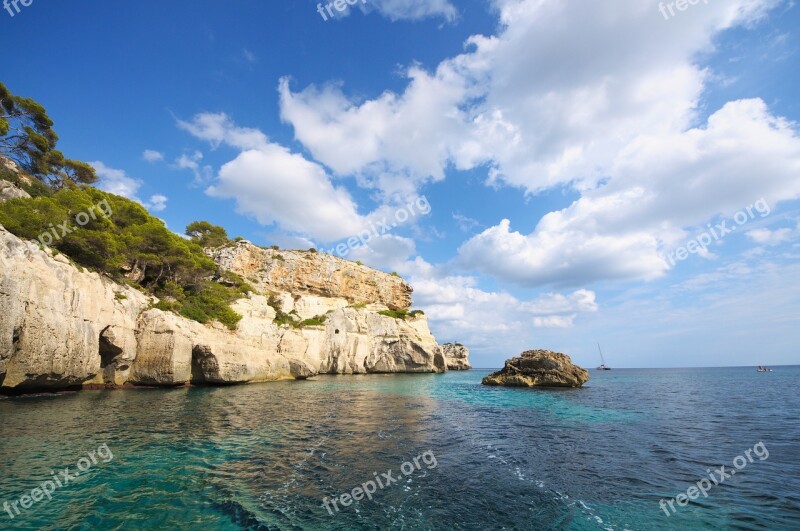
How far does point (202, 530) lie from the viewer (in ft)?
19.0

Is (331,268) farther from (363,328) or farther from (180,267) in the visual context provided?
(180,267)

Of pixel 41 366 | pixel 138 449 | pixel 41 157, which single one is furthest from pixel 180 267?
pixel 138 449

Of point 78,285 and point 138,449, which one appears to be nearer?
point 138,449

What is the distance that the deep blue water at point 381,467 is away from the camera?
6496 millimetres

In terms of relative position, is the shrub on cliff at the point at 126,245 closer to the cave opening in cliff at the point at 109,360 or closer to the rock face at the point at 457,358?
the cave opening in cliff at the point at 109,360

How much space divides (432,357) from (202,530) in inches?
2530

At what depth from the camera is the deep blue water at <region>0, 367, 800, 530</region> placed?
6.50m

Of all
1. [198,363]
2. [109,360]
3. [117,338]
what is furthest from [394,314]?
[117,338]

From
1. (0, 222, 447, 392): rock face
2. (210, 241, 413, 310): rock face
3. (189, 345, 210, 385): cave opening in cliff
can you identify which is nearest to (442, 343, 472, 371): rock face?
(210, 241, 413, 310): rock face

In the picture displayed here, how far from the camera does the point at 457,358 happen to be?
105062mm

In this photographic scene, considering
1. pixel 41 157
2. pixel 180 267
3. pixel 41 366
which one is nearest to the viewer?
pixel 41 366

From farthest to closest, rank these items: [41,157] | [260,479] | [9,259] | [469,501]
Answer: [41,157]
[9,259]
[260,479]
[469,501]

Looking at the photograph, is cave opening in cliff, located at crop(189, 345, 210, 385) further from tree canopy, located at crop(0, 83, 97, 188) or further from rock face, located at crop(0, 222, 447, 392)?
tree canopy, located at crop(0, 83, 97, 188)

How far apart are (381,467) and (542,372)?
32.3 metres
